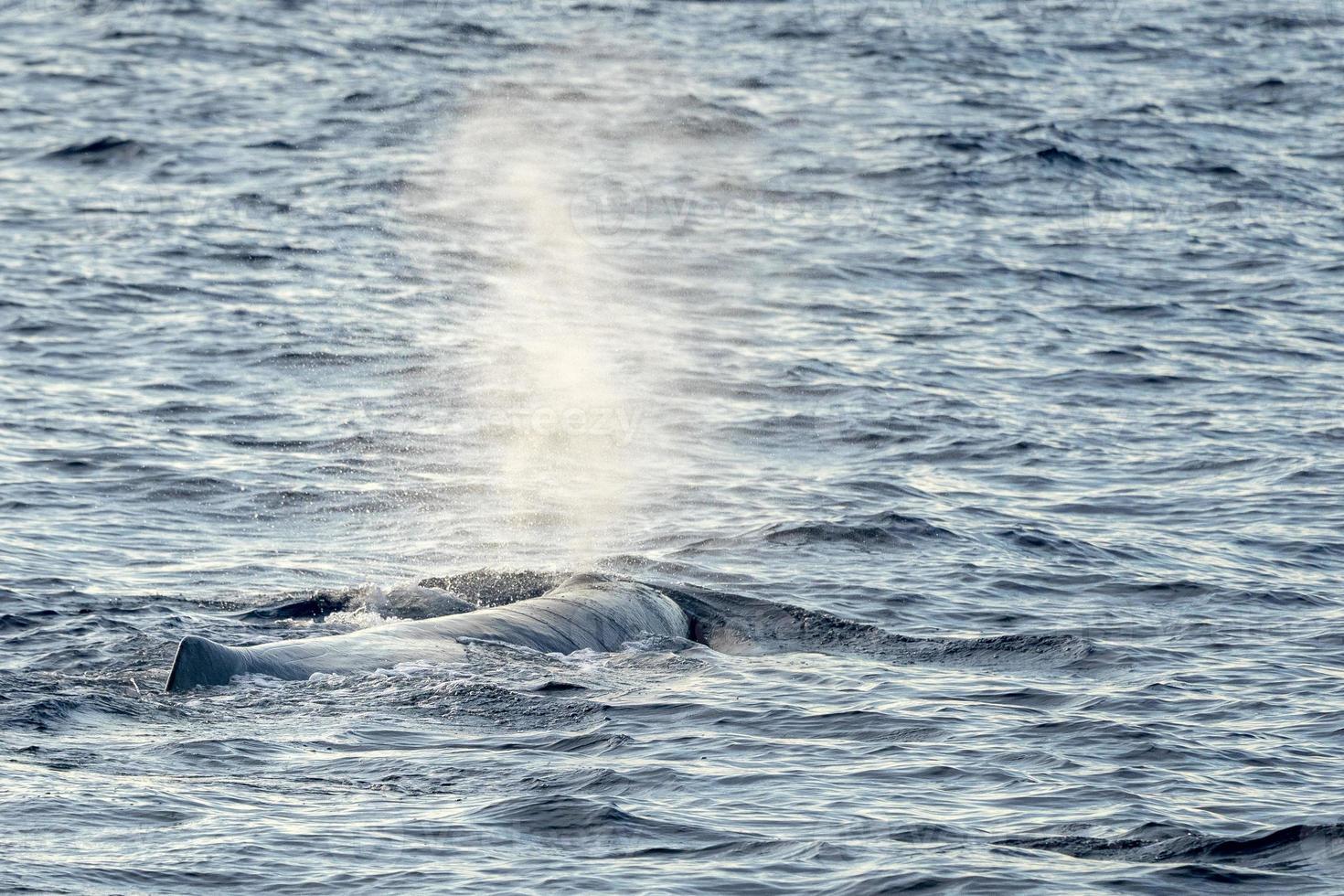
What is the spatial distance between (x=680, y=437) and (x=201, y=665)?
42.8ft

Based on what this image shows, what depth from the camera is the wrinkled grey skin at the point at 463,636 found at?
1648cm

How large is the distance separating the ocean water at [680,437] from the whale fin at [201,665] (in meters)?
0.19

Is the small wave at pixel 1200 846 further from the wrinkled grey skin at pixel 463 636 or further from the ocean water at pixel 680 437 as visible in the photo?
the wrinkled grey skin at pixel 463 636

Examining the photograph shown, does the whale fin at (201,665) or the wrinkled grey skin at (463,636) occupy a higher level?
the whale fin at (201,665)

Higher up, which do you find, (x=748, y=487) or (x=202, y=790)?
(x=202, y=790)

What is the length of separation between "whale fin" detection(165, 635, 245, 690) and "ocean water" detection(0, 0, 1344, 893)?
19 centimetres

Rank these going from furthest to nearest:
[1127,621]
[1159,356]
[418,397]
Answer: [1159,356] → [418,397] → [1127,621]

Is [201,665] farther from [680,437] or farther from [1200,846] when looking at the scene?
[680,437]

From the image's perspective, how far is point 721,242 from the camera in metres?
39.0

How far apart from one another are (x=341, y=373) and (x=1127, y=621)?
564 inches

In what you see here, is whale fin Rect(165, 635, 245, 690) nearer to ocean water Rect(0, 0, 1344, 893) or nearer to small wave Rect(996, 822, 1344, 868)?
ocean water Rect(0, 0, 1344, 893)

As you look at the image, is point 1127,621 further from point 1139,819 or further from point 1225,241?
point 1225,241

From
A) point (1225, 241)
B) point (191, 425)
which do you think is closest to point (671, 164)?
point (1225, 241)

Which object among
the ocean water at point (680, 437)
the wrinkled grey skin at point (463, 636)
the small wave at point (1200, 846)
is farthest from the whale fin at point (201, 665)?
the small wave at point (1200, 846)
